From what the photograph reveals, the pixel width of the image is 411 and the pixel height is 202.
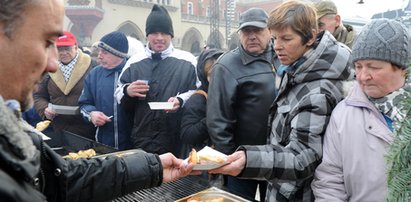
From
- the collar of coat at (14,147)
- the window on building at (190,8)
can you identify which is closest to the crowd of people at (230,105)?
the collar of coat at (14,147)

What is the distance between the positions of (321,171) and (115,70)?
8.95 ft

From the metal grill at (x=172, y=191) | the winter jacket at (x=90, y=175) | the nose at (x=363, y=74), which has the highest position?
the nose at (x=363, y=74)

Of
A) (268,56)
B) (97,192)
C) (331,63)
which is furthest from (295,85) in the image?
(97,192)

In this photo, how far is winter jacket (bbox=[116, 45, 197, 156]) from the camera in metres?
3.24

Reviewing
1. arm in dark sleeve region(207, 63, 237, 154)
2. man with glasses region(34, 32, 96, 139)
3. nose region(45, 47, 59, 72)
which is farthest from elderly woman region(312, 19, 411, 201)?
man with glasses region(34, 32, 96, 139)

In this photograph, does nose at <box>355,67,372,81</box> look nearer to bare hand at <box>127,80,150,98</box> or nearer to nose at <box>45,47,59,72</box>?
nose at <box>45,47,59,72</box>

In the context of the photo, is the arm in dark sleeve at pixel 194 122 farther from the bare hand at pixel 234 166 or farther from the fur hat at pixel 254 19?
the bare hand at pixel 234 166

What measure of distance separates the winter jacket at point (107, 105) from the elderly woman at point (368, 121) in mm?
2412

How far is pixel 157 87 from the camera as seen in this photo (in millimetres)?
3340

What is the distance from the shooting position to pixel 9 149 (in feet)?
2.19

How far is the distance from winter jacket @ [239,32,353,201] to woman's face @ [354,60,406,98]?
0.68ft

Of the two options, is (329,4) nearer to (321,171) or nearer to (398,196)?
(321,171)

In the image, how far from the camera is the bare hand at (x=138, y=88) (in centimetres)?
316

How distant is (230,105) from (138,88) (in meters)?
1.03
